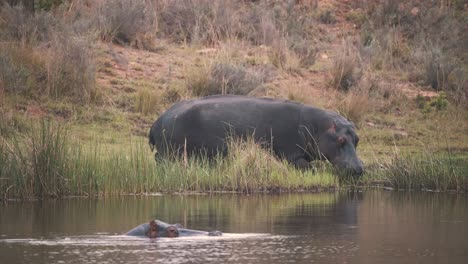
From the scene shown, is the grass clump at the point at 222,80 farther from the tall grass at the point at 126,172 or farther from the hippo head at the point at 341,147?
the tall grass at the point at 126,172

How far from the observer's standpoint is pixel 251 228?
38.8ft

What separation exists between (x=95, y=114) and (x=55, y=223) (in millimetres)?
8367

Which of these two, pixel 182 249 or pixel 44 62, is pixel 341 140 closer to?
pixel 44 62

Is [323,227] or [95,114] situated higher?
[95,114]

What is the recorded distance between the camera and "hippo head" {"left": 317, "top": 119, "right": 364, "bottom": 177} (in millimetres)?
16547

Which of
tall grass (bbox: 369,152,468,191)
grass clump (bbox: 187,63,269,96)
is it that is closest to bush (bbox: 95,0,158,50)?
grass clump (bbox: 187,63,269,96)

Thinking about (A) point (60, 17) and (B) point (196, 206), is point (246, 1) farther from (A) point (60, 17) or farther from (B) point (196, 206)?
(B) point (196, 206)

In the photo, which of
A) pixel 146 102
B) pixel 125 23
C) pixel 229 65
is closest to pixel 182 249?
pixel 146 102

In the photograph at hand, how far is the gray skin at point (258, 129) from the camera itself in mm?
17172

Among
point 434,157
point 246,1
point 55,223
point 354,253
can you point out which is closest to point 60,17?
point 246,1

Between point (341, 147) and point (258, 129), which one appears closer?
point (341, 147)

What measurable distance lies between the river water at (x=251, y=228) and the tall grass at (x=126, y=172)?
0.32 meters

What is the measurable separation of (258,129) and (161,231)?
6.69 meters

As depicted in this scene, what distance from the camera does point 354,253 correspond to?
33.3 feet
